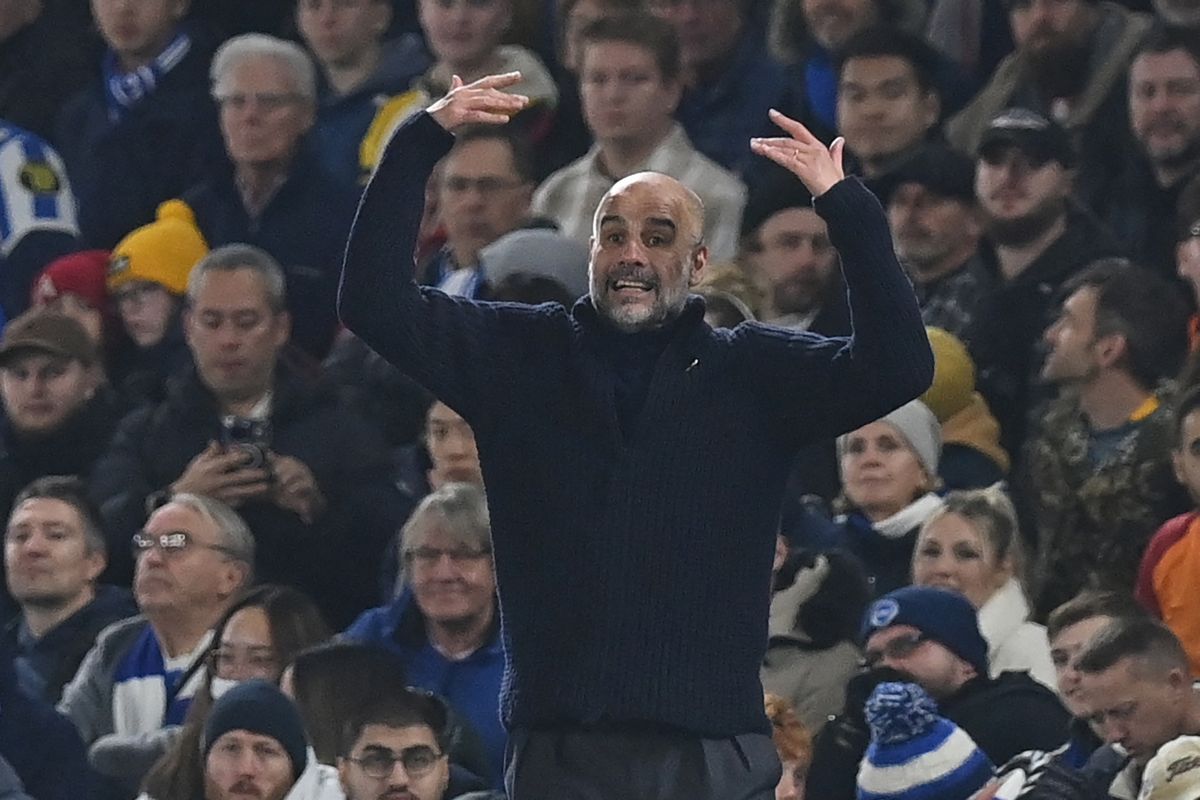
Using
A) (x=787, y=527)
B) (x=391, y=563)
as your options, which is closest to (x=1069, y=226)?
(x=787, y=527)

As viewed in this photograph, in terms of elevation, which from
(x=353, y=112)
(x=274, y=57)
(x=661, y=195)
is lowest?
(x=661, y=195)

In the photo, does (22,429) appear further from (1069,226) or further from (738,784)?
(738,784)

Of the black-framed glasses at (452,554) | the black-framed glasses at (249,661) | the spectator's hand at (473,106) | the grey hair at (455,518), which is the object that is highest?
the spectator's hand at (473,106)

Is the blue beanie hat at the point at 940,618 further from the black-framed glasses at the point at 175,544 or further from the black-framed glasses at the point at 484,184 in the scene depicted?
the black-framed glasses at the point at 484,184

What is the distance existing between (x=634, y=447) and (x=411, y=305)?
1.34ft

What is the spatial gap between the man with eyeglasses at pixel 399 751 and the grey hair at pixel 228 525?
1278 mm

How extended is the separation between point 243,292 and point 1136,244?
8.12 feet

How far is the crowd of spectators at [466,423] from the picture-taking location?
23.9 feet

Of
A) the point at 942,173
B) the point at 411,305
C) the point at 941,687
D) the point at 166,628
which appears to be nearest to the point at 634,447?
the point at 411,305

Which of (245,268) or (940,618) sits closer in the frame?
(940,618)

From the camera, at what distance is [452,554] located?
7.87 meters

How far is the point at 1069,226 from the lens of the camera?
8.97 meters

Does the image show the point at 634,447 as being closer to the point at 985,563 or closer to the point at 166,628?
the point at 985,563

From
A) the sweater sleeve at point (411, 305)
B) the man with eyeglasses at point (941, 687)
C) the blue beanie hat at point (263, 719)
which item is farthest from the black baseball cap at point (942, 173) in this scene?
the sweater sleeve at point (411, 305)
